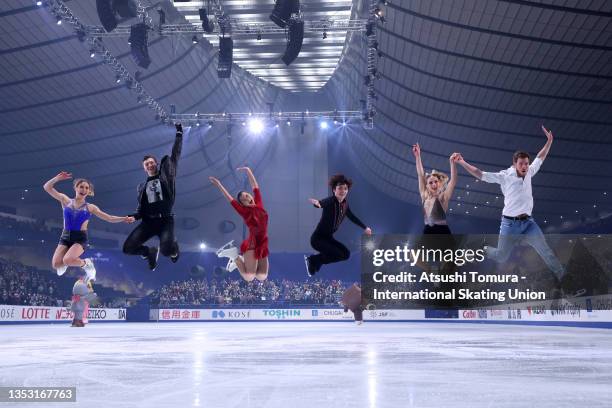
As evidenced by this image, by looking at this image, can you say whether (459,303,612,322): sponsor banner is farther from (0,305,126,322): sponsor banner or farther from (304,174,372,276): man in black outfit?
(0,305,126,322): sponsor banner

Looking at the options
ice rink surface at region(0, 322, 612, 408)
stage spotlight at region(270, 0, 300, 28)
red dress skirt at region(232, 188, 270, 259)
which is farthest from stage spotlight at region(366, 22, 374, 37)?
ice rink surface at region(0, 322, 612, 408)

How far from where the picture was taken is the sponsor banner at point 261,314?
38656mm

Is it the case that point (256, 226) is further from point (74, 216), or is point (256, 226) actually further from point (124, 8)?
point (124, 8)

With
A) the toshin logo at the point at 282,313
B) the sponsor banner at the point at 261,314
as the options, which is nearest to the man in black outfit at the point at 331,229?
the sponsor banner at the point at 261,314

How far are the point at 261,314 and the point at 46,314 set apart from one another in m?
13.2

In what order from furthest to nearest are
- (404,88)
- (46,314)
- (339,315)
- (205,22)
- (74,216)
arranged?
1. (339,315)
2. (404,88)
3. (46,314)
4. (205,22)
5. (74,216)

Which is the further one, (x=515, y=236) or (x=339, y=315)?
(x=339, y=315)

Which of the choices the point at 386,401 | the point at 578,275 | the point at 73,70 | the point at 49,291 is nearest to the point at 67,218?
the point at 386,401

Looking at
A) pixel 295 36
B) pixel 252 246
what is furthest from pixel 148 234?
pixel 295 36

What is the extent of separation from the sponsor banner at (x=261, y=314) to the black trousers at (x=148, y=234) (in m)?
31.0

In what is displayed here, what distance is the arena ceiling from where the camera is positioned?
92.7 feet

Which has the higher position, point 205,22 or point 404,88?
point 404,88

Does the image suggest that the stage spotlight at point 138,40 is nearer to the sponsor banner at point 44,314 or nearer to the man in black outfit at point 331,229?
the sponsor banner at point 44,314

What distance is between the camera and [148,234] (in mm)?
8570
